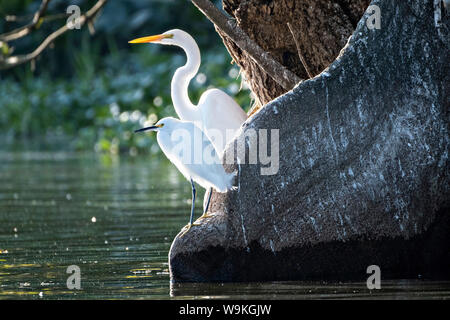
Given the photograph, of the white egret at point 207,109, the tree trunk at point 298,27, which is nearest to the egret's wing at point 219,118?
the white egret at point 207,109

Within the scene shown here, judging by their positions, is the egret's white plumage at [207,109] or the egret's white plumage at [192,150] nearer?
the egret's white plumage at [192,150]

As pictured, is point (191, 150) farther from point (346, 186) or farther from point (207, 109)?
point (207, 109)

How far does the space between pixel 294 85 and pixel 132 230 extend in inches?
97.9

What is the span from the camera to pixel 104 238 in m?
8.91

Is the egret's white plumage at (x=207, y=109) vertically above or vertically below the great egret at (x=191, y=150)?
above

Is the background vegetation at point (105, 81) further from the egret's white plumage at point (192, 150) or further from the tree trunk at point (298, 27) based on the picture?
the egret's white plumage at point (192, 150)

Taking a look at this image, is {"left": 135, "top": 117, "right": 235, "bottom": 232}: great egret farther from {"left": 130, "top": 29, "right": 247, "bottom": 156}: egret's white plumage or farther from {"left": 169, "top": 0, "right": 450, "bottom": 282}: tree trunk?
{"left": 130, "top": 29, "right": 247, "bottom": 156}: egret's white plumage

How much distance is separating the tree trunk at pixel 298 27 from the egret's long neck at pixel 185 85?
0.80 metres

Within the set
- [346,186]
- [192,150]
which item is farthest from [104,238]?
[346,186]

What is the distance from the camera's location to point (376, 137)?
695 cm

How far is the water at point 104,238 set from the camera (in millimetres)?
6266

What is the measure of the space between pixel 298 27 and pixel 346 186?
154cm
